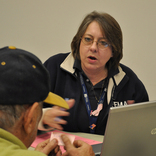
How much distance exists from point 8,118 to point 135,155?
0.68m

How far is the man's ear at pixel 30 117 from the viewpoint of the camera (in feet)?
2.54

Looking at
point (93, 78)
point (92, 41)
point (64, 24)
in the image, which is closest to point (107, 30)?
point (92, 41)

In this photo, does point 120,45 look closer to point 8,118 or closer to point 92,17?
point 92,17

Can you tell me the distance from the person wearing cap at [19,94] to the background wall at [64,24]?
2.05m

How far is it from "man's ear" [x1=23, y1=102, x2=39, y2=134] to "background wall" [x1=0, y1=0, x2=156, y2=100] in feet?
6.94

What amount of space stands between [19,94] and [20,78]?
0.06 m

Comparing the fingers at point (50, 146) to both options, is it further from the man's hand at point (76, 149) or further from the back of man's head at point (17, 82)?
the back of man's head at point (17, 82)

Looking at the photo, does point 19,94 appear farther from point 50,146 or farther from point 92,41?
point 92,41

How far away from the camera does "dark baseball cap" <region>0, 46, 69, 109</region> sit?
737 mm

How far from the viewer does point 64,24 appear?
9.26 ft

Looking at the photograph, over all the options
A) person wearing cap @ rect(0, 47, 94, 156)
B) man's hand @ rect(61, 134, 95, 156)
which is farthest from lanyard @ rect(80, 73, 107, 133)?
person wearing cap @ rect(0, 47, 94, 156)

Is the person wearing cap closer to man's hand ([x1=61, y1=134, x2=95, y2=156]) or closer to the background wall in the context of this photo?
man's hand ([x1=61, y1=134, x2=95, y2=156])

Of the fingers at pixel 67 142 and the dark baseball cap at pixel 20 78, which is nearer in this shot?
the dark baseball cap at pixel 20 78

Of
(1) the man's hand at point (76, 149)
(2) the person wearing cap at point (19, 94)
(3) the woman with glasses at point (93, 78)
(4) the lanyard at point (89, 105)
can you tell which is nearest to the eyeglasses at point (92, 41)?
(3) the woman with glasses at point (93, 78)
